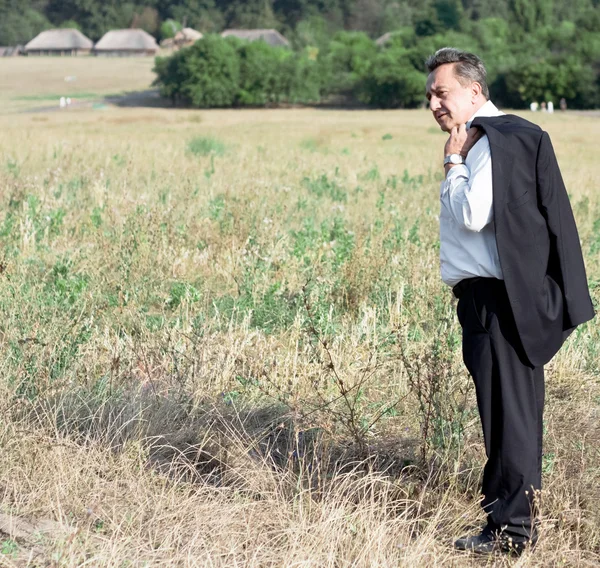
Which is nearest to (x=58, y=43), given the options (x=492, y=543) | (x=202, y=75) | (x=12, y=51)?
(x=12, y=51)

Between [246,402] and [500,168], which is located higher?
[500,168]

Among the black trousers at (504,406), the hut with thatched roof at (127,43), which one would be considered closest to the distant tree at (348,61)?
the hut with thatched roof at (127,43)

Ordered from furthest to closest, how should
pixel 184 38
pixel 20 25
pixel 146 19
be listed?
1. pixel 146 19
2. pixel 20 25
3. pixel 184 38

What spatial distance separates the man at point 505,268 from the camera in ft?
10.4

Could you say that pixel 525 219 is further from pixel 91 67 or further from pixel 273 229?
pixel 91 67

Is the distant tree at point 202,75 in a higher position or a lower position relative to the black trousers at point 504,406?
higher

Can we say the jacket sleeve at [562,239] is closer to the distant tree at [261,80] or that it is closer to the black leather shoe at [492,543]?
the black leather shoe at [492,543]

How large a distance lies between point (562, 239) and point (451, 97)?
0.65m

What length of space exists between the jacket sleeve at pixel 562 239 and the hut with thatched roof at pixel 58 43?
13198cm

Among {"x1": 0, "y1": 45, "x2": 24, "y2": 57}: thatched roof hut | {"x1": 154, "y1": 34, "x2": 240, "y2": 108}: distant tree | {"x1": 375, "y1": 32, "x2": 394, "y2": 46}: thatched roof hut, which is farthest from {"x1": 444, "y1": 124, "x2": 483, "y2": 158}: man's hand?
{"x1": 0, "y1": 45, "x2": 24, "y2": 57}: thatched roof hut

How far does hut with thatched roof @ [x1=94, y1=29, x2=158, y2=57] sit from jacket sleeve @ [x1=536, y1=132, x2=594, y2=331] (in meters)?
128

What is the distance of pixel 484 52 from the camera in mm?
82750

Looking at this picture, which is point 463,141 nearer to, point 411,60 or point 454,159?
point 454,159

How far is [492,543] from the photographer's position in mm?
3348
